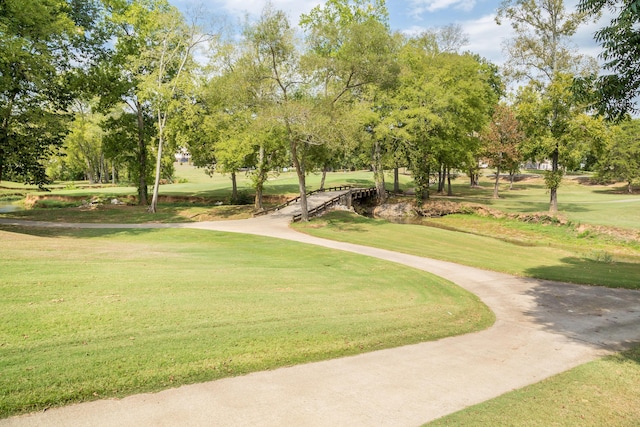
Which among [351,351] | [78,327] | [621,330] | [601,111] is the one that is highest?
[601,111]

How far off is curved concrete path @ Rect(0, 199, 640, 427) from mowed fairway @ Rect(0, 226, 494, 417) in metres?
0.38

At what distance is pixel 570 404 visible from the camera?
20.2ft

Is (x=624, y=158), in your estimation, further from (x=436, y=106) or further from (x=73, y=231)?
(x=73, y=231)

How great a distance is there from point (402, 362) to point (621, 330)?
6.75 meters

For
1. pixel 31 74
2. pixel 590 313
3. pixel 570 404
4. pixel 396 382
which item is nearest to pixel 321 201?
pixel 31 74

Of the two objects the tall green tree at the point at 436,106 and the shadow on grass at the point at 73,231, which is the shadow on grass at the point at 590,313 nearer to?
the shadow on grass at the point at 73,231

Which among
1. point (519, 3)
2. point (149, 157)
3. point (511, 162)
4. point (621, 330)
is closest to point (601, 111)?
point (621, 330)

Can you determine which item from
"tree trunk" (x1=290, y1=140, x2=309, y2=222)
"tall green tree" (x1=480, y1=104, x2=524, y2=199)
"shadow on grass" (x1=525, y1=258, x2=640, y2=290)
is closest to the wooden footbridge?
"tree trunk" (x1=290, y1=140, x2=309, y2=222)

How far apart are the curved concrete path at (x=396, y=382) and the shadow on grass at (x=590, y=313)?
0.10 ft

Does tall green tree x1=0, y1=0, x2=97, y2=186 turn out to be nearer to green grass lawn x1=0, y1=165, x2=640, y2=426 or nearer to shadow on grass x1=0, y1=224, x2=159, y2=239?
shadow on grass x1=0, y1=224, x2=159, y2=239

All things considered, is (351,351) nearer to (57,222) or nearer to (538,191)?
(57,222)

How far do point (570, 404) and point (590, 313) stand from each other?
6850 millimetres

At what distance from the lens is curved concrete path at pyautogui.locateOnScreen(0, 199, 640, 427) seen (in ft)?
17.3

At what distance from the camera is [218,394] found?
586 cm
